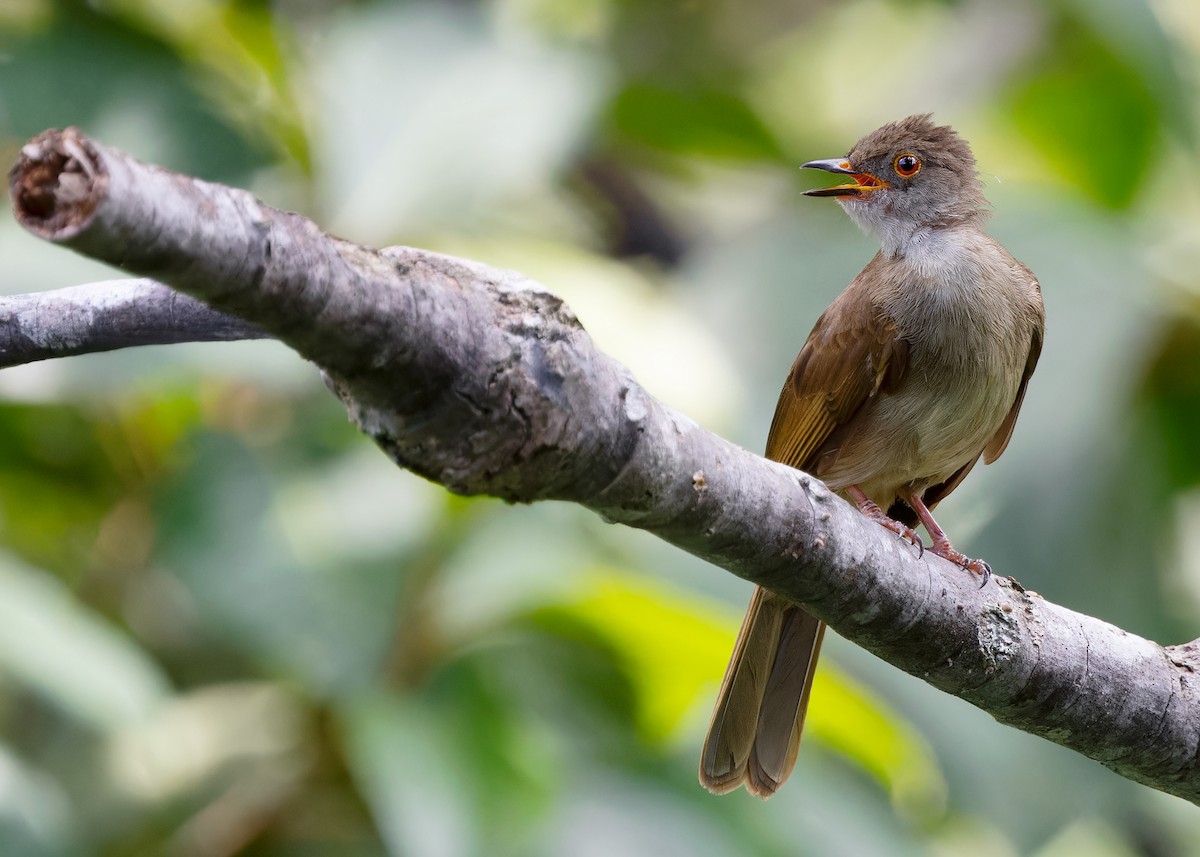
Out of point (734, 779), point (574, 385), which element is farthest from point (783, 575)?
point (734, 779)

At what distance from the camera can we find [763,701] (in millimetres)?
3738

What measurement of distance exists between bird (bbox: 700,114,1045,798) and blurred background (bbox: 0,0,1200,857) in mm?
538

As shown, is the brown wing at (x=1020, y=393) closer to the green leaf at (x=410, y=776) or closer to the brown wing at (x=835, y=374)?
the brown wing at (x=835, y=374)

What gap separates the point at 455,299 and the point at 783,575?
0.90m

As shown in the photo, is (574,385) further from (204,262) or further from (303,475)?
(303,475)

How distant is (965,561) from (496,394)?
205cm

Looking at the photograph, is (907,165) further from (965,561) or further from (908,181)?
(965,561)

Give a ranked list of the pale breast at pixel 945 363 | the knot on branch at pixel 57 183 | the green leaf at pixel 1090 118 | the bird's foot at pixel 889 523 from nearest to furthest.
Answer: the knot on branch at pixel 57 183, the bird's foot at pixel 889 523, the pale breast at pixel 945 363, the green leaf at pixel 1090 118

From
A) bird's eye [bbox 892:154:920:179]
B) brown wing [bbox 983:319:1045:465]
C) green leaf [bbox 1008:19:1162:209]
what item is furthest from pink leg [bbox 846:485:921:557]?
green leaf [bbox 1008:19:1162:209]

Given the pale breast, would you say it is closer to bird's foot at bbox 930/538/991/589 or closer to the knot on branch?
bird's foot at bbox 930/538/991/589

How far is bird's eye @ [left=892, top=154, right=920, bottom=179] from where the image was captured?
4078mm

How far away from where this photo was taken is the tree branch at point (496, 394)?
4.24 ft

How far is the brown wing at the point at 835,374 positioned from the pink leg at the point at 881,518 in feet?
0.51

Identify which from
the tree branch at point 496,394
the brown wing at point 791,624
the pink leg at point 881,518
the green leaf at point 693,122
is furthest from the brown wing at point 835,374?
the green leaf at point 693,122
